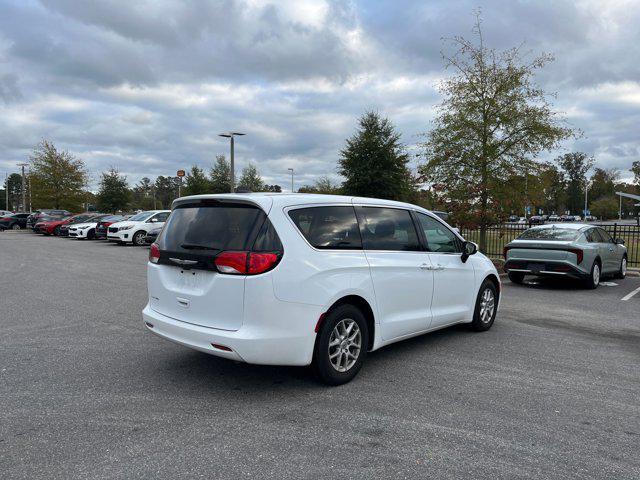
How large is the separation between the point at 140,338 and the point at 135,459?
3116mm

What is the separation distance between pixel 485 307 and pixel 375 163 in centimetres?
2953

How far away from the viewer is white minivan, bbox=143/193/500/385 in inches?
159

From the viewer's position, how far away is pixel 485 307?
22.2 feet

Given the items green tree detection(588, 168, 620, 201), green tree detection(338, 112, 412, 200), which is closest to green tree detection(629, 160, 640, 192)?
green tree detection(588, 168, 620, 201)

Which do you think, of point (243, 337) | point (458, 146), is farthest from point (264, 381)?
point (458, 146)

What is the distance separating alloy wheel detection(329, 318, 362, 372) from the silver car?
299 inches

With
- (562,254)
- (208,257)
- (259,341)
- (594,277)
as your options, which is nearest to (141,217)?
(562,254)

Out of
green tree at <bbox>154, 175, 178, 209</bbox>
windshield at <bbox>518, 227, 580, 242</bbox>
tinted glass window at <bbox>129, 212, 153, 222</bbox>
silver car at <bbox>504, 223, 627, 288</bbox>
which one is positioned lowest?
silver car at <bbox>504, 223, 627, 288</bbox>

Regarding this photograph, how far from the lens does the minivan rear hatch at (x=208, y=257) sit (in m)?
4.09

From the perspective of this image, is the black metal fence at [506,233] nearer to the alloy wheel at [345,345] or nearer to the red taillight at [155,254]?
the alloy wheel at [345,345]

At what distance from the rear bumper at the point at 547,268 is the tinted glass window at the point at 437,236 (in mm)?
5503

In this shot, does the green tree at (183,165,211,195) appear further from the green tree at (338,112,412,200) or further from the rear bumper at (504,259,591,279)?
the rear bumper at (504,259,591,279)

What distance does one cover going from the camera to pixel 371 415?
3.92 metres

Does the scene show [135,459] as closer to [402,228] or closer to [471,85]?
[402,228]
